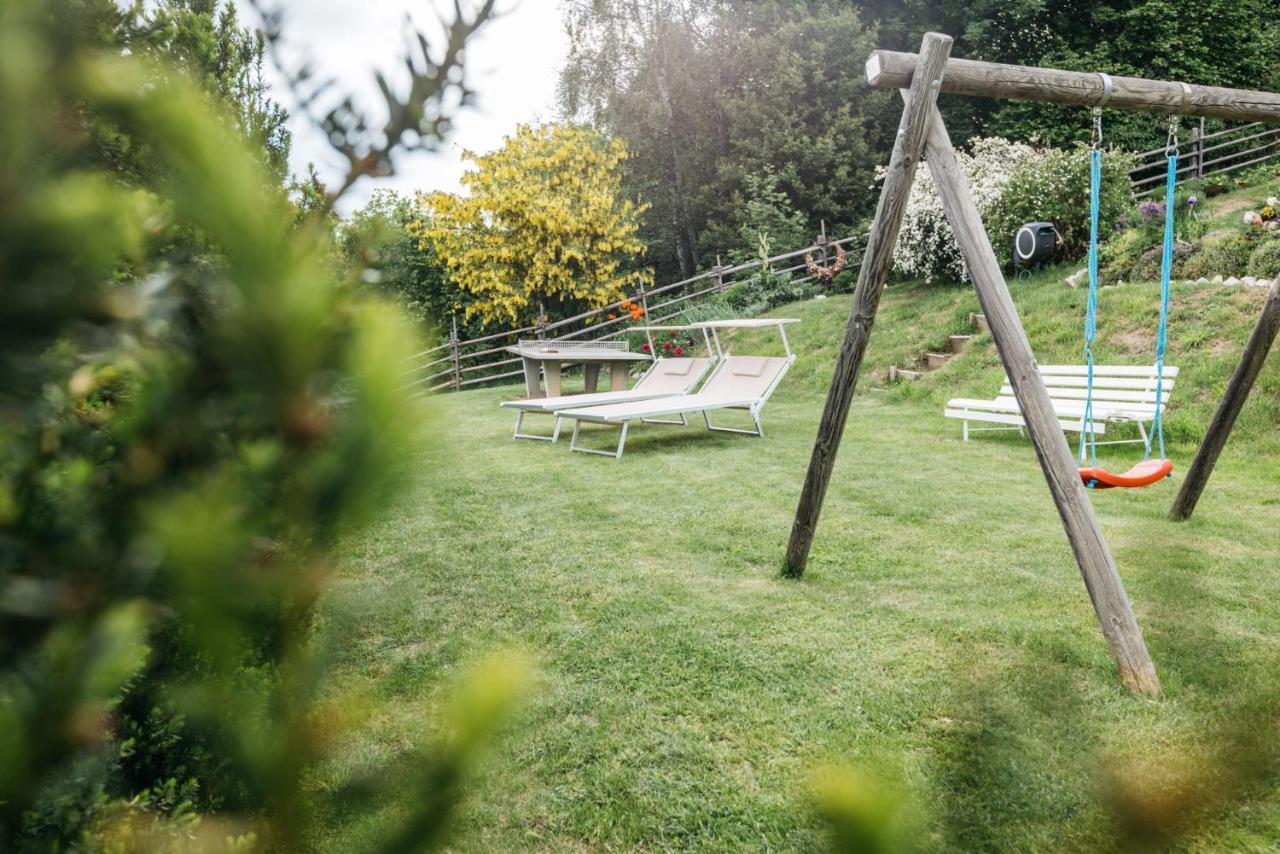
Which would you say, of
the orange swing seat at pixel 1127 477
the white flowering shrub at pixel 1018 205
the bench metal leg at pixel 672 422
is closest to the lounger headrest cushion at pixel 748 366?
the bench metal leg at pixel 672 422

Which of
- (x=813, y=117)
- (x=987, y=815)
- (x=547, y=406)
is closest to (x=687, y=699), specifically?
(x=987, y=815)

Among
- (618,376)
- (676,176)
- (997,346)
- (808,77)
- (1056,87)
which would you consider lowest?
(618,376)

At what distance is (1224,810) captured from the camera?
279 mm

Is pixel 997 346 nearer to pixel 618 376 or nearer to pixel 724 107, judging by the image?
pixel 618 376

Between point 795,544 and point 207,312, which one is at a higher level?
point 207,312

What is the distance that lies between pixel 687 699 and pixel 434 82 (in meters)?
2.52

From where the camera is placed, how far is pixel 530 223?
14617 millimetres

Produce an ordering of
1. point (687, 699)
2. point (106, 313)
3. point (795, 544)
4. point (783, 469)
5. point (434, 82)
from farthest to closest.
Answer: point (783, 469) → point (795, 544) → point (687, 699) → point (434, 82) → point (106, 313)

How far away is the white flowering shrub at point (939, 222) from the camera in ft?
38.2

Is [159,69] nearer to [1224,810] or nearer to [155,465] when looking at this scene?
[155,465]

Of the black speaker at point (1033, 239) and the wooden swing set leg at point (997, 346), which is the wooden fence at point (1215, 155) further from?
the wooden swing set leg at point (997, 346)

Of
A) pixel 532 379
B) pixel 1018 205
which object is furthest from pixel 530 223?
pixel 1018 205

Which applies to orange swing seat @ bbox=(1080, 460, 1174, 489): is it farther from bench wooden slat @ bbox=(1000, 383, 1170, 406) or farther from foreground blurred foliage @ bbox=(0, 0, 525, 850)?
foreground blurred foliage @ bbox=(0, 0, 525, 850)

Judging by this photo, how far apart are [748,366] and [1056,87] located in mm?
5401
